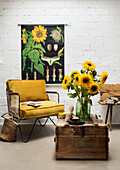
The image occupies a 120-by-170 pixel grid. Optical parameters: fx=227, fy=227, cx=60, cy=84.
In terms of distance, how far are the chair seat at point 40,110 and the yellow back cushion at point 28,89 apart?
0.37 m

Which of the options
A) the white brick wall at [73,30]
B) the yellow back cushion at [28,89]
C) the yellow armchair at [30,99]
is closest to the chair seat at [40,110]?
the yellow armchair at [30,99]

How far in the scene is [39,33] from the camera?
Result: 4367mm

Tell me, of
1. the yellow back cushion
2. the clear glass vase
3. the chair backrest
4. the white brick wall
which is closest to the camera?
the clear glass vase

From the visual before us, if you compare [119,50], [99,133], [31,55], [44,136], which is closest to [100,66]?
[119,50]

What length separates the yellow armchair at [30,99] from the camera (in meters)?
3.29

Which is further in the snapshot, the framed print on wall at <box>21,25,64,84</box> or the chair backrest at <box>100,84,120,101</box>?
the framed print on wall at <box>21,25,64,84</box>

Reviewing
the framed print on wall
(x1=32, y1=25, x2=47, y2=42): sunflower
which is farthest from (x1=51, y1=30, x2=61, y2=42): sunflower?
(x1=32, y1=25, x2=47, y2=42): sunflower

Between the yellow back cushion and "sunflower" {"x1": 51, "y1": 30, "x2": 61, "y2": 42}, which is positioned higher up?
"sunflower" {"x1": 51, "y1": 30, "x2": 61, "y2": 42}

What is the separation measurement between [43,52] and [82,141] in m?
2.30

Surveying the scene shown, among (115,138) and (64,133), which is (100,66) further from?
(64,133)

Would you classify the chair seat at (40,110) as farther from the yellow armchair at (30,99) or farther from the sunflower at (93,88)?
the sunflower at (93,88)

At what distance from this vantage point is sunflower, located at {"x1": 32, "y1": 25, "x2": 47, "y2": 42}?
4355 millimetres

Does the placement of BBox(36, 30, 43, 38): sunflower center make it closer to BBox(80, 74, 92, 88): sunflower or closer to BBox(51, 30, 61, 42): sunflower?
BBox(51, 30, 61, 42): sunflower

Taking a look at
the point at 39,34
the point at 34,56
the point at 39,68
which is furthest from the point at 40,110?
the point at 39,34
